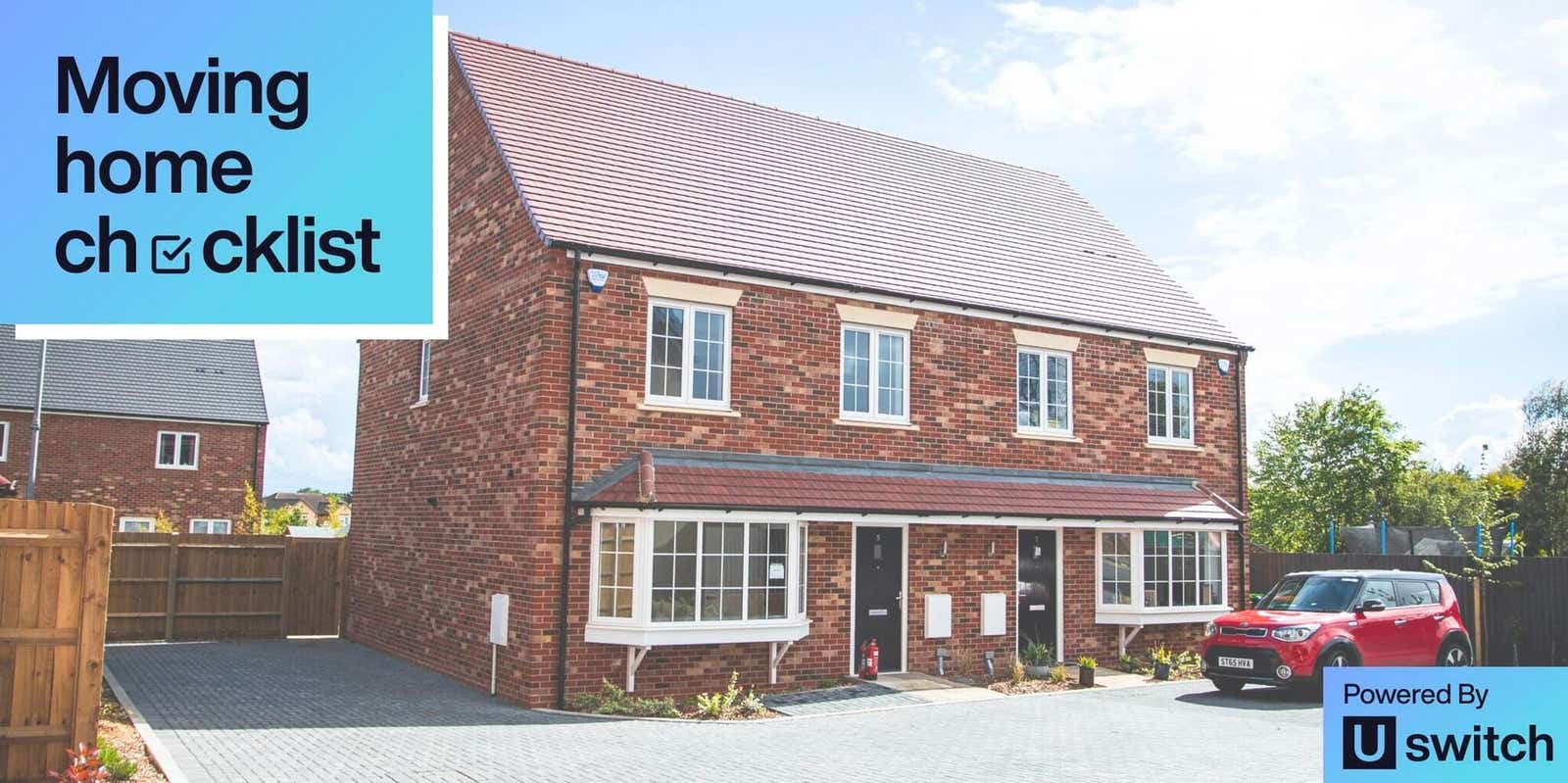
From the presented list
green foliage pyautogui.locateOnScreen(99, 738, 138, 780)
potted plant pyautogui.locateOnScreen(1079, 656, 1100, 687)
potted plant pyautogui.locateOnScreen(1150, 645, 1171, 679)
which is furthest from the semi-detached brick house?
green foliage pyautogui.locateOnScreen(99, 738, 138, 780)

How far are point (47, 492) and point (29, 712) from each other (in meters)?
26.2

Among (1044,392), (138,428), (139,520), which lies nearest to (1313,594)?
(1044,392)

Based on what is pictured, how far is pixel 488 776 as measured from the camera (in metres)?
9.77

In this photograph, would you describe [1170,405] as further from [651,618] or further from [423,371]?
[423,371]

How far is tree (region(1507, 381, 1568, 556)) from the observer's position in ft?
95.6

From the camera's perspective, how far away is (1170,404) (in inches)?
806

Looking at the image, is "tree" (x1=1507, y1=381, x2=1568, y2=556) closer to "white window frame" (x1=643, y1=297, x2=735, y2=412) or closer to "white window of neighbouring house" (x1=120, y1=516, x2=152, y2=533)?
"white window frame" (x1=643, y1=297, x2=735, y2=412)

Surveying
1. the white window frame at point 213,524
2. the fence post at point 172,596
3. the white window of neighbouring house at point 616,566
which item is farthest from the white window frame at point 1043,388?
the white window frame at point 213,524

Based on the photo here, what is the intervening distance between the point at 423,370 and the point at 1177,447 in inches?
506

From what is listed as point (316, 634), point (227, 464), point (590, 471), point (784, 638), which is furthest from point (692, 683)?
point (227, 464)

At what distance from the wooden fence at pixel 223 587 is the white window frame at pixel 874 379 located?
33.5 ft

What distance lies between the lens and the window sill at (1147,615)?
1852 cm

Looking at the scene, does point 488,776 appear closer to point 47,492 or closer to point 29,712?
point 29,712

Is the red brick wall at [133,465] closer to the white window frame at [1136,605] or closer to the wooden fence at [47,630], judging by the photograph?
the wooden fence at [47,630]
